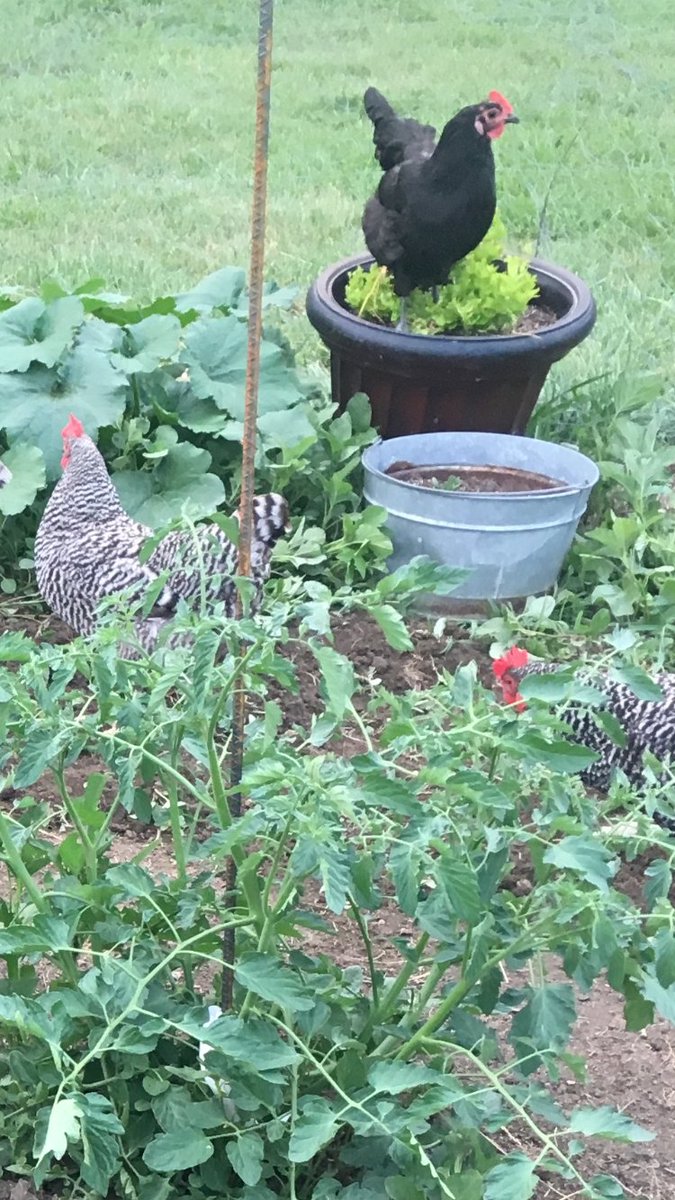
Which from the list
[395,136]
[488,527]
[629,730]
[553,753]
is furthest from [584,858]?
[395,136]

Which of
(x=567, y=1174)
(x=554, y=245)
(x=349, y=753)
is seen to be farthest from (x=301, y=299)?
(x=567, y=1174)

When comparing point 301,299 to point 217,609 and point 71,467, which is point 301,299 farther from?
point 217,609

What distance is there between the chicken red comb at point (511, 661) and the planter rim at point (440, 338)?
1195mm

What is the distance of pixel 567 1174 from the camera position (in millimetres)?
1214

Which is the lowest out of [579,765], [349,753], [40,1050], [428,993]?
[349,753]

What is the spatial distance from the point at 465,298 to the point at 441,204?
248 millimetres

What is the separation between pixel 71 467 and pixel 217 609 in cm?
157

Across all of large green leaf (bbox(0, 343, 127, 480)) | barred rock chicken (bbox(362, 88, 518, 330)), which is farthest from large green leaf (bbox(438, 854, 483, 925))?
barred rock chicken (bbox(362, 88, 518, 330))

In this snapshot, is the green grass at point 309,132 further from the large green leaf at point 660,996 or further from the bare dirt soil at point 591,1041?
the large green leaf at point 660,996

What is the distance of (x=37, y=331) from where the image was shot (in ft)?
10.8

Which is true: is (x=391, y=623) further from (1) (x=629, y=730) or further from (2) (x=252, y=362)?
(1) (x=629, y=730)

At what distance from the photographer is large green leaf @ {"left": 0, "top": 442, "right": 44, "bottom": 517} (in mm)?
2982

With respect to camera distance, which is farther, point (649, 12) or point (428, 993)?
point (649, 12)

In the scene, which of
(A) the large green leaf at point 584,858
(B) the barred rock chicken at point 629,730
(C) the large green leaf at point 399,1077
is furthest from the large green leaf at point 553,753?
(B) the barred rock chicken at point 629,730
